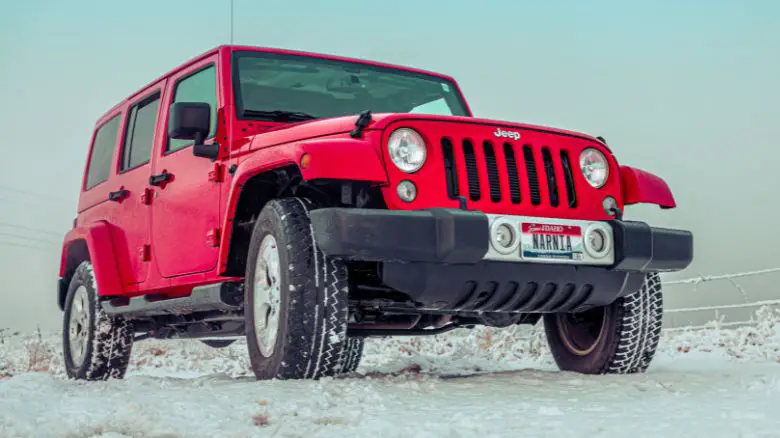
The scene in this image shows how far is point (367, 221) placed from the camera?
4.14 metres

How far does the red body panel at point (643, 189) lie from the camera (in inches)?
205

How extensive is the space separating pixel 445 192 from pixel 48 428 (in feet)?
7.00

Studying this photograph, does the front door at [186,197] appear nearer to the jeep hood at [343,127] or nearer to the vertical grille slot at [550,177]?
the jeep hood at [343,127]

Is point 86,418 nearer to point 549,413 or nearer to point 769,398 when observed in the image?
point 549,413

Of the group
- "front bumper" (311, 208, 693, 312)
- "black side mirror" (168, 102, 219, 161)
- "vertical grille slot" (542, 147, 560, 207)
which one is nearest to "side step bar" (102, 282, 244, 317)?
"black side mirror" (168, 102, 219, 161)

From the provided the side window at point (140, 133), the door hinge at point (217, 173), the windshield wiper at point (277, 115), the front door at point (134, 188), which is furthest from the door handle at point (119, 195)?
the windshield wiper at point (277, 115)

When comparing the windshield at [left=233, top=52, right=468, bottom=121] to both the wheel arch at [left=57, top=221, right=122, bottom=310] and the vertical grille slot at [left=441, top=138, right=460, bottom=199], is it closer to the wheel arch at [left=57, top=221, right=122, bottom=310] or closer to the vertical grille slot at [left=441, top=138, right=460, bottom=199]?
A: the vertical grille slot at [left=441, top=138, right=460, bottom=199]

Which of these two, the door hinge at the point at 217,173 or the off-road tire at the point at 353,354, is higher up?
the door hinge at the point at 217,173

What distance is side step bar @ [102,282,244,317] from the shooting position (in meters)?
5.21

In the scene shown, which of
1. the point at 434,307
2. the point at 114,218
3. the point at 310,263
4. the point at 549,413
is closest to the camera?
the point at 549,413

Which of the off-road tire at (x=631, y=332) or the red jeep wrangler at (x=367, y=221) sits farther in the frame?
the off-road tire at (x=631, y=332)

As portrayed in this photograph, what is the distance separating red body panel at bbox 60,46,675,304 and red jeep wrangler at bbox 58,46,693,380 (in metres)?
0.01

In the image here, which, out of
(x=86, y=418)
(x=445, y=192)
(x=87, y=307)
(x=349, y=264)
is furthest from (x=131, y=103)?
(x=86, y=418)

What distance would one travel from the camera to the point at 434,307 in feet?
15.2
